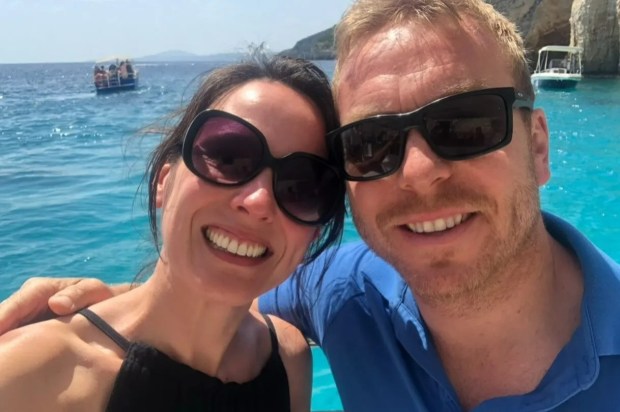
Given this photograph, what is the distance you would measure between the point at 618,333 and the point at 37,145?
52.5 feet

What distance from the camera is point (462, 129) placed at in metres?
1.83

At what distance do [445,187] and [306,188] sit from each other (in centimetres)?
44

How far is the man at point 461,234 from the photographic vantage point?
71.7 inches

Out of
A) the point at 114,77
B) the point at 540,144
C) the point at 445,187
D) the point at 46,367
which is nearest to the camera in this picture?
the point at 46,367

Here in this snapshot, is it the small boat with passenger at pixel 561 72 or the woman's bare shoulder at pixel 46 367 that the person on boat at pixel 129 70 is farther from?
the woman's bare shoulder at pixel 46 367

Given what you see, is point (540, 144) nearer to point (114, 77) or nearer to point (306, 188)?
point (306, 188)

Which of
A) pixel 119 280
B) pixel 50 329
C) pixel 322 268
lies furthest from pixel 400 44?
pixel 119 280

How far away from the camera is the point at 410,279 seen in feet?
6.38

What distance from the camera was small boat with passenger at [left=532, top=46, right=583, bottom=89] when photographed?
23297 millimetres

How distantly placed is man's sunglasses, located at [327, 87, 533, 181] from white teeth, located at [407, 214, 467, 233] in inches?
7.7

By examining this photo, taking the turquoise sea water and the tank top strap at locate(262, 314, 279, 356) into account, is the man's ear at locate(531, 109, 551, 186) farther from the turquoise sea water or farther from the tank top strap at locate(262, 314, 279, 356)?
the turquoise sea water

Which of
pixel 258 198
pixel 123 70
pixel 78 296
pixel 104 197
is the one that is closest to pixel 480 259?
pixel 258 198

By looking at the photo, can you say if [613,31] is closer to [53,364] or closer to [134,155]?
[134,155]

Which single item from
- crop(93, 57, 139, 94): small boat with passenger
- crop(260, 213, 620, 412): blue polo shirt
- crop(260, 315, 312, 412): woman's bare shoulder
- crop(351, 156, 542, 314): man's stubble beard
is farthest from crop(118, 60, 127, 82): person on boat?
crop(351, 156, 542, 314): man's stubble beard
